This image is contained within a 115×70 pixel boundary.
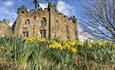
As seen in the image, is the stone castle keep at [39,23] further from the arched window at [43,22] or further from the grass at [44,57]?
the grass at [44,57]

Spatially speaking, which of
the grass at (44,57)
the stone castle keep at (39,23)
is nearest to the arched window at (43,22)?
the stone castle keep at (39,23)

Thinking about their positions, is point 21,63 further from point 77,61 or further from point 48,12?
point 48,12

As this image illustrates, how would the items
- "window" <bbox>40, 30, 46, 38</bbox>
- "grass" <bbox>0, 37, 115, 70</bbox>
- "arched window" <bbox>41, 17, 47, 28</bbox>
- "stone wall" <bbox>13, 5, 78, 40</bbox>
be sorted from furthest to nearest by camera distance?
"arched window" <bbox>41, 17, 47, 28</bbox>
"stone wall" <bbox>13, 5, 78, 40</bbox>
"window" <bbox>40, 30, 46, 38</bbox>
"grass" <bbox>0, 37, 115, 70</bbox>

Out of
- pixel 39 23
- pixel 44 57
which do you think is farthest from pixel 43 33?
pixel 44 57

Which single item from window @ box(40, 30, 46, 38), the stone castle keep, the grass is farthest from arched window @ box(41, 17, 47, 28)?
the grass


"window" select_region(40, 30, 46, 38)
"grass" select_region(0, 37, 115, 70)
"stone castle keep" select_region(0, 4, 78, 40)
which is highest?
"stone castle keep" select_region(0, 4, 78, 40)

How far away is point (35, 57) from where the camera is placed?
6.29 metres

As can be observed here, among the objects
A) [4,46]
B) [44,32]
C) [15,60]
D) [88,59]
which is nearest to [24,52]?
[15,60]

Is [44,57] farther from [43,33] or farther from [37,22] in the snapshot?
[37,22]

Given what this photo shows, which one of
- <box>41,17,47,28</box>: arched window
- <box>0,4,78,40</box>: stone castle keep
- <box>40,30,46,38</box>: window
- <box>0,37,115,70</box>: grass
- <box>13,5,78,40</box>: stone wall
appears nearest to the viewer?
<box>0,37,115,70</box>: grass

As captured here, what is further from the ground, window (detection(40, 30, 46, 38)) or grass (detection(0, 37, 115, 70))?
window (detection(40, 30, 46, 38))

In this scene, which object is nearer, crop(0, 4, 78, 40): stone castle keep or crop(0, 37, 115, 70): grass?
crop(0, 37, 115, 70): grass

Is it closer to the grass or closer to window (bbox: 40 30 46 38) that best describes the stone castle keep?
window (bbox: 40 30 46 38)

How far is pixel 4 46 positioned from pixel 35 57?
46.6 inches
